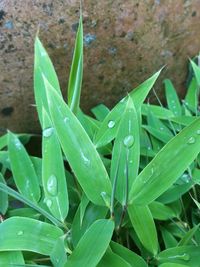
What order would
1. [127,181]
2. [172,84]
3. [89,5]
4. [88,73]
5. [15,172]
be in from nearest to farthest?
[127,181] → [15,172] → [89,5] → [88,73] → [172,84]

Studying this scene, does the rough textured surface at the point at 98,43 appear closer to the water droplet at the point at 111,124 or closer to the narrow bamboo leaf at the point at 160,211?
the water droplet at the point at 111,124

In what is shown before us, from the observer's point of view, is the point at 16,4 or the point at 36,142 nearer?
the point at 16,4

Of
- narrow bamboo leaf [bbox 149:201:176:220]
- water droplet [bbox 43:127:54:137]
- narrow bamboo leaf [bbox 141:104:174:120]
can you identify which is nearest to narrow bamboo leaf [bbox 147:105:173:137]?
narrow bamboo leaf [bbox 141:104:174:120]

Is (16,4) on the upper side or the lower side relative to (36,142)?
upper

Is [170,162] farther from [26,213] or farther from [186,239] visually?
[26,213]

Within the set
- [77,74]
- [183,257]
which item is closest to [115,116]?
[77,74]

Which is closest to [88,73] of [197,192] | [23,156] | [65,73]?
[65,73]

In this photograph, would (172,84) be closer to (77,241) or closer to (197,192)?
(197,192)
